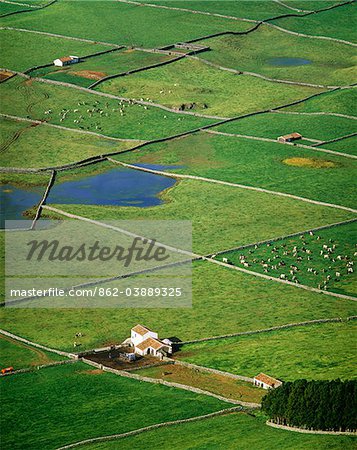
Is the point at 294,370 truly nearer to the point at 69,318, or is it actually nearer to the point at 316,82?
the point at 69,318

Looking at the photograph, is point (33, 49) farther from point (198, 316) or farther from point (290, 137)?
point (198, 316)

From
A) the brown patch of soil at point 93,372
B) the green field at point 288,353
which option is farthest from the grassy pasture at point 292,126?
the brown patch of soil at point 93,372

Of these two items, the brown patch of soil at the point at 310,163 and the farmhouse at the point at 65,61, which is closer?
the brown patch of soil at the point at 310,163

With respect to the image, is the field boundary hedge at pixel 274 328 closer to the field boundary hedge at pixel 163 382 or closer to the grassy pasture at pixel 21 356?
the field boundary hedge at pixel 163 382

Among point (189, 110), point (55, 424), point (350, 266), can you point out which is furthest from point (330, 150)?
point (55, 424)

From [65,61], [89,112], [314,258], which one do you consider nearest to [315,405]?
[314,258]

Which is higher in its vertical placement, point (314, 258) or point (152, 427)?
point (152, 427)
